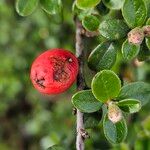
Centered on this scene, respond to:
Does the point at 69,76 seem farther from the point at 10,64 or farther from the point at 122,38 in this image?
the point at 10,64

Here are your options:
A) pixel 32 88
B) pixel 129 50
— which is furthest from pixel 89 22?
pixel 32 88

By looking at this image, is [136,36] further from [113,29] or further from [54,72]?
[54,72]

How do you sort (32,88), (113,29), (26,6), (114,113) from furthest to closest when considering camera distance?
(32,88) → (26,6) → (113,29) → (114,113)

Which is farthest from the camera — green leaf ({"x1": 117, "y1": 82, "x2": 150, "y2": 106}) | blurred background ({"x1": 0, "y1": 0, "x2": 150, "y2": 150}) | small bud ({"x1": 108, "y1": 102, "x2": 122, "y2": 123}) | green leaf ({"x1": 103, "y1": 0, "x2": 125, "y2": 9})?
blurred background ({"x1": 0, "y1": 0, "x2": 150, "y2": 150})

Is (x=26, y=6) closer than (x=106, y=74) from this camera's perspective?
No

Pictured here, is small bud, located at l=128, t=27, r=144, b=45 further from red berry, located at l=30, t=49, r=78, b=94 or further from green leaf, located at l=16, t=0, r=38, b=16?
green leaf, located at l=16, t=0, r=38, b=16

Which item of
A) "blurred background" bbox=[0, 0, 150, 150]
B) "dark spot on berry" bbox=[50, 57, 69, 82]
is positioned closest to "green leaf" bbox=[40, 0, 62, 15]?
"dark spot on berry" bbox=[50, 57, 69, 82]

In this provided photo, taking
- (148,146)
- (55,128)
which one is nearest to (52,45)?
(55,128)
